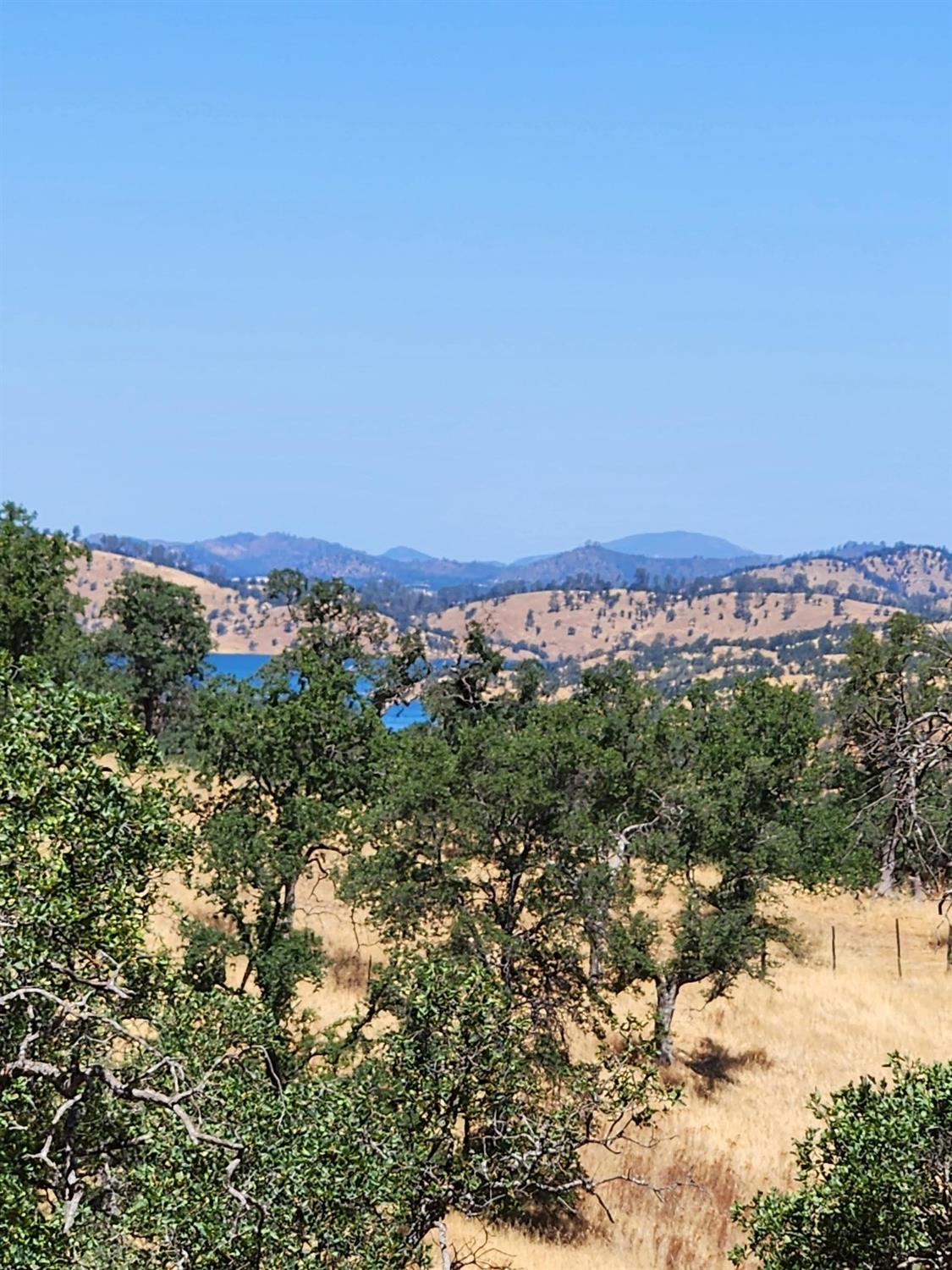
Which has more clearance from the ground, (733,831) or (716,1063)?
(733,831)

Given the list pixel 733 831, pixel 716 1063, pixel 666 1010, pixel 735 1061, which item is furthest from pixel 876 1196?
pixel 735 1061

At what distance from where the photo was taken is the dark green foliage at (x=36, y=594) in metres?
36.2

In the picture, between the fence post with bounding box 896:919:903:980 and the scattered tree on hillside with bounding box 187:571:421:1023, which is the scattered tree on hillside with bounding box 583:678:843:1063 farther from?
the scattered tree on hillside with bounding box 187:571:421:1023

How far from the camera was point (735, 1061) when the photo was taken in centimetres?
3097

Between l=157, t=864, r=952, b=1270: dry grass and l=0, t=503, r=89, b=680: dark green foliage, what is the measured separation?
978 centimetres

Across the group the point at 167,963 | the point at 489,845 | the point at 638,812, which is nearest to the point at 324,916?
the point at 638,812

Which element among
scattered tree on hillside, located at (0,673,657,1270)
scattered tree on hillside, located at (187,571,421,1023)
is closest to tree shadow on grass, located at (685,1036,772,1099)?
scattered tree on hillside, located at (187,571,421,1023)

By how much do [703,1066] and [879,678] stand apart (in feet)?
72.0

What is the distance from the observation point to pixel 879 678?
1820 inches

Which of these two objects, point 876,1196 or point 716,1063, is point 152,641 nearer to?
point 716,1063

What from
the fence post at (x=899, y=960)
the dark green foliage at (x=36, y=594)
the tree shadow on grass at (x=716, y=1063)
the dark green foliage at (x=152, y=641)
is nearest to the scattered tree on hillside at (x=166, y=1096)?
the tree shadow on grass at (x=716, y=1063)

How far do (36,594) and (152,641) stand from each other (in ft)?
59.9

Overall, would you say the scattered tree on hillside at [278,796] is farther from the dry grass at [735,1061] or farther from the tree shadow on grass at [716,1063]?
the tree shadow on grass at [716,1063]

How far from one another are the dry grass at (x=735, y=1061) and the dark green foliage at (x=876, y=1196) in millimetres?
5171
